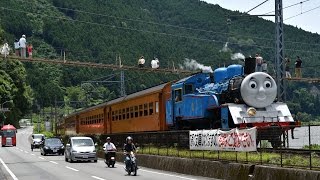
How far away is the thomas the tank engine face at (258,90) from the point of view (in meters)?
23.5

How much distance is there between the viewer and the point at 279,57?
24.0 meters

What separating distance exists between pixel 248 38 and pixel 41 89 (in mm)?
72443

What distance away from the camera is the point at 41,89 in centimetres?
17688

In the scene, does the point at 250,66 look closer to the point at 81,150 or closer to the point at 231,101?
the point at 231,101

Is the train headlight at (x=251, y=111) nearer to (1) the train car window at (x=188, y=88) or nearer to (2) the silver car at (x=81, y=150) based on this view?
(1) the train car window at (x=188, y=88)

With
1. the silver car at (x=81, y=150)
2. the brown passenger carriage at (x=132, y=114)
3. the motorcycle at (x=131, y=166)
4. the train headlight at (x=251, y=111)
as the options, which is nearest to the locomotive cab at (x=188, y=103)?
the brown passenger carriage at (x=132, y=114)

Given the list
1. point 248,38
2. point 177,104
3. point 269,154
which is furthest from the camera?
point 248,38

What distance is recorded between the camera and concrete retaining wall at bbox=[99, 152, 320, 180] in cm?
1425

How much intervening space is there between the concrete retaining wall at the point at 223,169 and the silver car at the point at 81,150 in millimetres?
5176

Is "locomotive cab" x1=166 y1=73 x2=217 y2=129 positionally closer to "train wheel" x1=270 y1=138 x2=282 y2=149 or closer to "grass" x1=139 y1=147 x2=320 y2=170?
"grass" x1=139 y1=147 x2=320 y2=170

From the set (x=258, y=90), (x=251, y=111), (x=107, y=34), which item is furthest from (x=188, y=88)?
(x=107, y=34)

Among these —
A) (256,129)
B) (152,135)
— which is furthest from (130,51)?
(256,129)

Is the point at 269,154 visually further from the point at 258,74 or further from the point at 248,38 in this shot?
the point at 248,38

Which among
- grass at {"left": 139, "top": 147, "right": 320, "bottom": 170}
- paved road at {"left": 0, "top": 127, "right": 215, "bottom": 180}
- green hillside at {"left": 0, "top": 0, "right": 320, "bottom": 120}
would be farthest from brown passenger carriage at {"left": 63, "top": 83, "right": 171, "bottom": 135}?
green hillside at {"left": 0, "top": 0, "right": 320, "bottom": 120}
